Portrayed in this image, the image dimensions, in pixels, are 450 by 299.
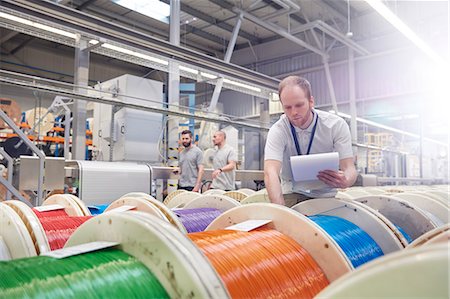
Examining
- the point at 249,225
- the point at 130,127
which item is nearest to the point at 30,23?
the point at 130,127

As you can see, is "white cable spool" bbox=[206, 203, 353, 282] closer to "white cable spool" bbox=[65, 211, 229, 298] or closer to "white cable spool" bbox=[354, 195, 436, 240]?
"white cable spool" bbox=[65, 211, 229, 298]

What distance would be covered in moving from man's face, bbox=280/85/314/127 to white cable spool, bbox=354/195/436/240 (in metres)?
0.64

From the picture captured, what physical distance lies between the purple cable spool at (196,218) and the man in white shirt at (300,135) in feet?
1.35

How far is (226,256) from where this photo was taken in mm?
1135

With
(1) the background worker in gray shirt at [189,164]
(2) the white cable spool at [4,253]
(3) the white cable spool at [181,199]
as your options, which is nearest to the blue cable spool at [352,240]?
(2) the white cable spool at [4,253]

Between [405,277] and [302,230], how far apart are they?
A: 0.90 meters

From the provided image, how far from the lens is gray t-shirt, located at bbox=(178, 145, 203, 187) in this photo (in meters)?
5.05

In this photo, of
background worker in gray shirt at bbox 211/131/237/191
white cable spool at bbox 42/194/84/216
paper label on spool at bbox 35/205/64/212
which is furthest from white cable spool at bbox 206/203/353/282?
background worker in gray shirt at bbox 211/131/237/191

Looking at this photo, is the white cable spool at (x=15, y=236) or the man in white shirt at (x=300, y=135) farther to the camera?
the man in white shirt at (x=300, y=135)

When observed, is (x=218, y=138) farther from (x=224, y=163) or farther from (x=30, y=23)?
(x=30, y=23)

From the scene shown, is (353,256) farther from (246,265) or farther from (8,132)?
(8,132)

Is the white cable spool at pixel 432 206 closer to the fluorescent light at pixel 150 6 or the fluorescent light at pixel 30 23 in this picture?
the fluorescent light at pixel 30 23

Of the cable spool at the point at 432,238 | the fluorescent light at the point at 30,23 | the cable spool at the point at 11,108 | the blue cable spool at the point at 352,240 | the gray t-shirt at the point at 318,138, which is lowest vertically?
the blue cable spool at the point at 352,240

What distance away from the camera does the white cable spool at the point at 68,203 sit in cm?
232
